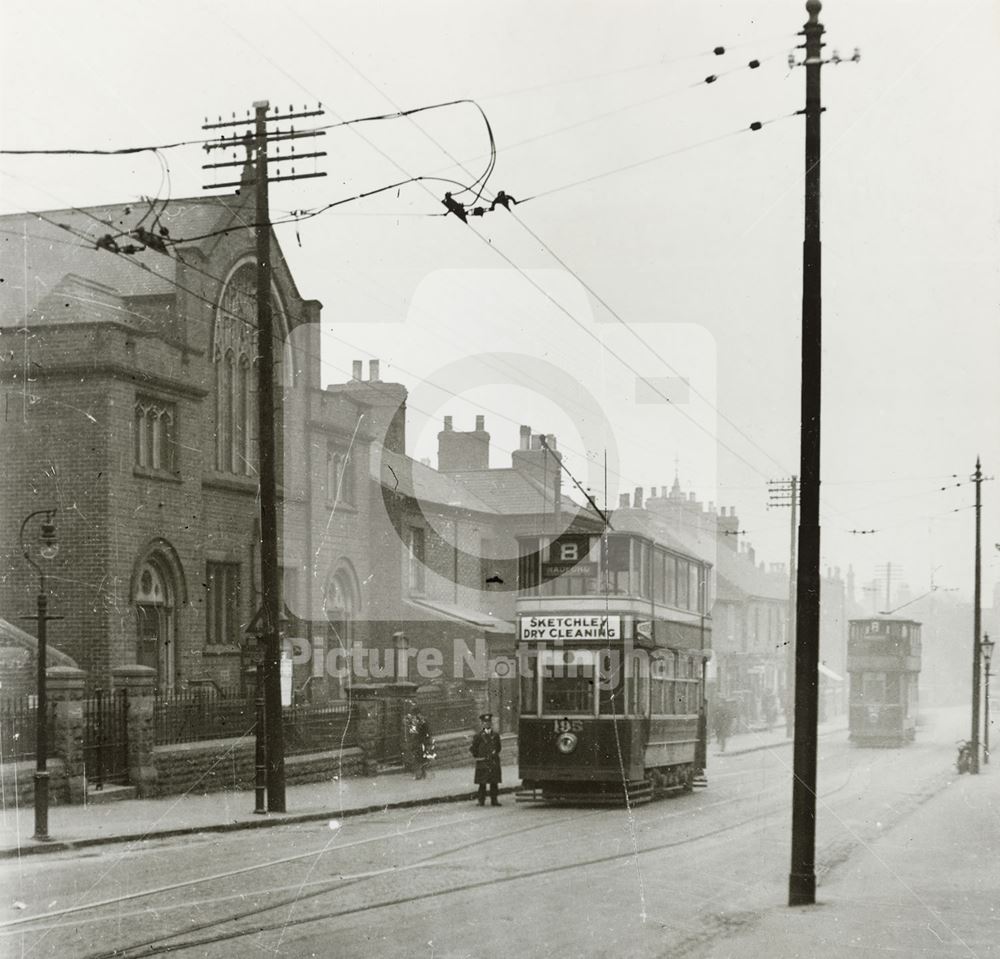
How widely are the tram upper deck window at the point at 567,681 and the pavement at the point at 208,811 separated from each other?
314 centimetres

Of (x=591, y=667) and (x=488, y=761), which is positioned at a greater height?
(x=591, y=667)

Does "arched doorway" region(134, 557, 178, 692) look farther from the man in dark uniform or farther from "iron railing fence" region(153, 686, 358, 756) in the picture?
the man in dark uniform

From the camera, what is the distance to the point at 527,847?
16344 mm

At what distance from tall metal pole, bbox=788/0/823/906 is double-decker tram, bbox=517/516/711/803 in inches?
358

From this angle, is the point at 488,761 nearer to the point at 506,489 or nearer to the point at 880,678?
the point at 880,678

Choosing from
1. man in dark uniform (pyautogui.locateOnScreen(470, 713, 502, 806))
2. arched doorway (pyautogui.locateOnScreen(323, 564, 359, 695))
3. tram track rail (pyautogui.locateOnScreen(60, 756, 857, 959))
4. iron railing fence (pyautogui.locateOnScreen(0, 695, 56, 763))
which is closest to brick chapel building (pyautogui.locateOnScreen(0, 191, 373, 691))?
arched doorway (pyautogui.locateOnScreen(323, 564, 359, 695))

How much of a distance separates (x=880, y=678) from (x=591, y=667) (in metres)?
27.2

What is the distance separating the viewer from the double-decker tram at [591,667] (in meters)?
21.4

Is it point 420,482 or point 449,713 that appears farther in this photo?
point 420,482

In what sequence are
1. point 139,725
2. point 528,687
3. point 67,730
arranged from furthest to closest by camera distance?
point 528,687 < point 139,725 < point 67,730

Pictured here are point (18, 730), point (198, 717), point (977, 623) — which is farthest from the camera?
point (977, 623)

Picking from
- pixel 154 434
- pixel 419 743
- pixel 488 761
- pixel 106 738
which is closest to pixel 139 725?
pixel 106 738

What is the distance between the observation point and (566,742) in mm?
21781

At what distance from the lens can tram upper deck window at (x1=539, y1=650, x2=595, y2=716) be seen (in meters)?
21.5
